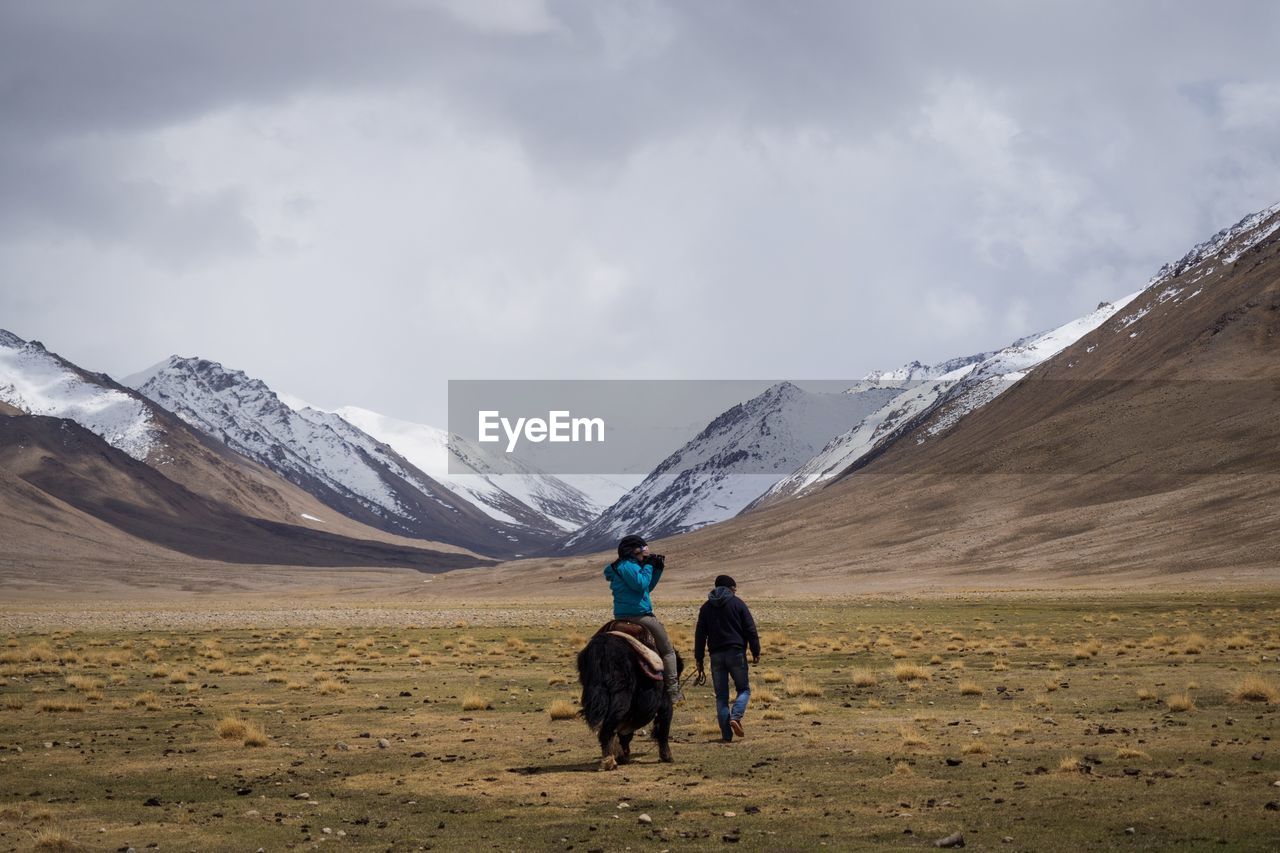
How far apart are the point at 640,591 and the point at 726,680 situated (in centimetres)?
224

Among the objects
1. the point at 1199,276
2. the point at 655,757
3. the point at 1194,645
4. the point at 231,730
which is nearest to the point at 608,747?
the point at 655,757

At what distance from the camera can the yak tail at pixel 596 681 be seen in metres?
16.5

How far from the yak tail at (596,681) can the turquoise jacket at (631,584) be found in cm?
55

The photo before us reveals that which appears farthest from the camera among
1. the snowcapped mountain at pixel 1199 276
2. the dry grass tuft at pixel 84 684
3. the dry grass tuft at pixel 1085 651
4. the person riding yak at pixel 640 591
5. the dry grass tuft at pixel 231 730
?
the snowcapped mountain at pixel 1199 276

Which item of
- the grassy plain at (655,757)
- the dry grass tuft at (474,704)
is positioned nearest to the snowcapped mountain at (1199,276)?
the grassy plain at (655,757)

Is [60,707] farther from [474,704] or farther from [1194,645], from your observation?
[1194,645]

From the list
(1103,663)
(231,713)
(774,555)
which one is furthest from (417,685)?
(774,555)

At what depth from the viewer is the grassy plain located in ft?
41.3

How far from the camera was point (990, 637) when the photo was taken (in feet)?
134

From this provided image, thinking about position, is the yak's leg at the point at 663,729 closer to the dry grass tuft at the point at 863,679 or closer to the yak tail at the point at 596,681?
the yak tail at the point at 596,681

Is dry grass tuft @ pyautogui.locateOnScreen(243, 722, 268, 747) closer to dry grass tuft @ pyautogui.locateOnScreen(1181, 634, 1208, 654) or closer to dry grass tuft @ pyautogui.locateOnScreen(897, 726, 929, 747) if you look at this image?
dry grass tuft @ pyautogui.locateOnScreen(897, 726, 929, 747)

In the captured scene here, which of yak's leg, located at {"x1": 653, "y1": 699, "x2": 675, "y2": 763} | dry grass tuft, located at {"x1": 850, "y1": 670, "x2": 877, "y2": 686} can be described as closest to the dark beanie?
yak's leg, located at {"x1": 653, "y1": 699, "x2": 675, "y2": 763}

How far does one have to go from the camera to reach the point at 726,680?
18281 millimetres

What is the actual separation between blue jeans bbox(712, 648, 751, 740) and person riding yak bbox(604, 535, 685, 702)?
1298mm
